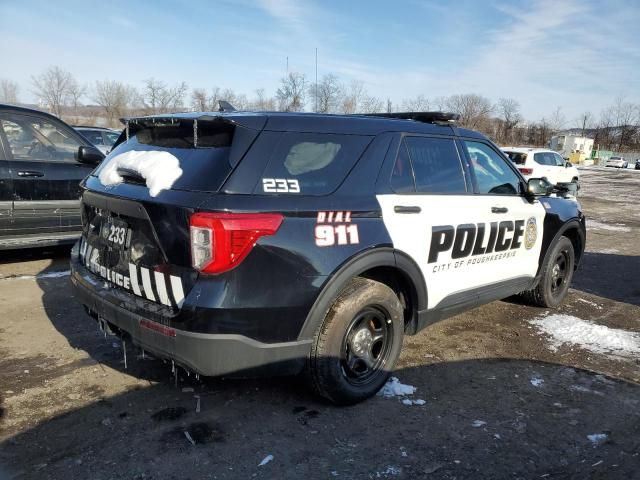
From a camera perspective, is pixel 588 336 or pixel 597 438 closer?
pixel 597 438

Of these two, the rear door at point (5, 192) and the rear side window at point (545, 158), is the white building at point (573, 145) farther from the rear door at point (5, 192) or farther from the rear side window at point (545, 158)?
the rear door at point (5, 192)

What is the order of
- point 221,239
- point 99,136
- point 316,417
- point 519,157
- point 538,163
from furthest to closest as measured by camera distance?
point 538,163, point 519,157, point 99,136, point 316,417, point 221,239

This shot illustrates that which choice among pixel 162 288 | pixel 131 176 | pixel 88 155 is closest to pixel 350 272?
pixel 162 288

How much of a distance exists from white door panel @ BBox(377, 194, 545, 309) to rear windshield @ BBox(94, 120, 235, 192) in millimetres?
1008

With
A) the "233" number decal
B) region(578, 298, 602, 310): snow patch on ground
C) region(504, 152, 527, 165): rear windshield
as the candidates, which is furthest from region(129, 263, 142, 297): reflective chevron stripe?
region(504, 152, 527, 165): rear windshield

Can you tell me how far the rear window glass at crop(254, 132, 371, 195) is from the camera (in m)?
2.73

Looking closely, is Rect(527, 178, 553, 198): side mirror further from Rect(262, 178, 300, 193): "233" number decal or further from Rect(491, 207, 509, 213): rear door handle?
Rect(262, 178, 300, 193): "233" number decal

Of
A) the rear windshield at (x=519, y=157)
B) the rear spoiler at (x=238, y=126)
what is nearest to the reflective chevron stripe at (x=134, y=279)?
the rear spoiler at (x=238, y=126)

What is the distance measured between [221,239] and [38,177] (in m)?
4.45

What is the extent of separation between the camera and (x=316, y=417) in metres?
3.09

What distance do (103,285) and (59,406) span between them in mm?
783

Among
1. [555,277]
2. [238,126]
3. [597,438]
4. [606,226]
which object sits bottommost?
[597,438]

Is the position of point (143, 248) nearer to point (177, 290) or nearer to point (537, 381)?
point (177, 290)

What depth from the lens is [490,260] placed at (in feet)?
13.4
